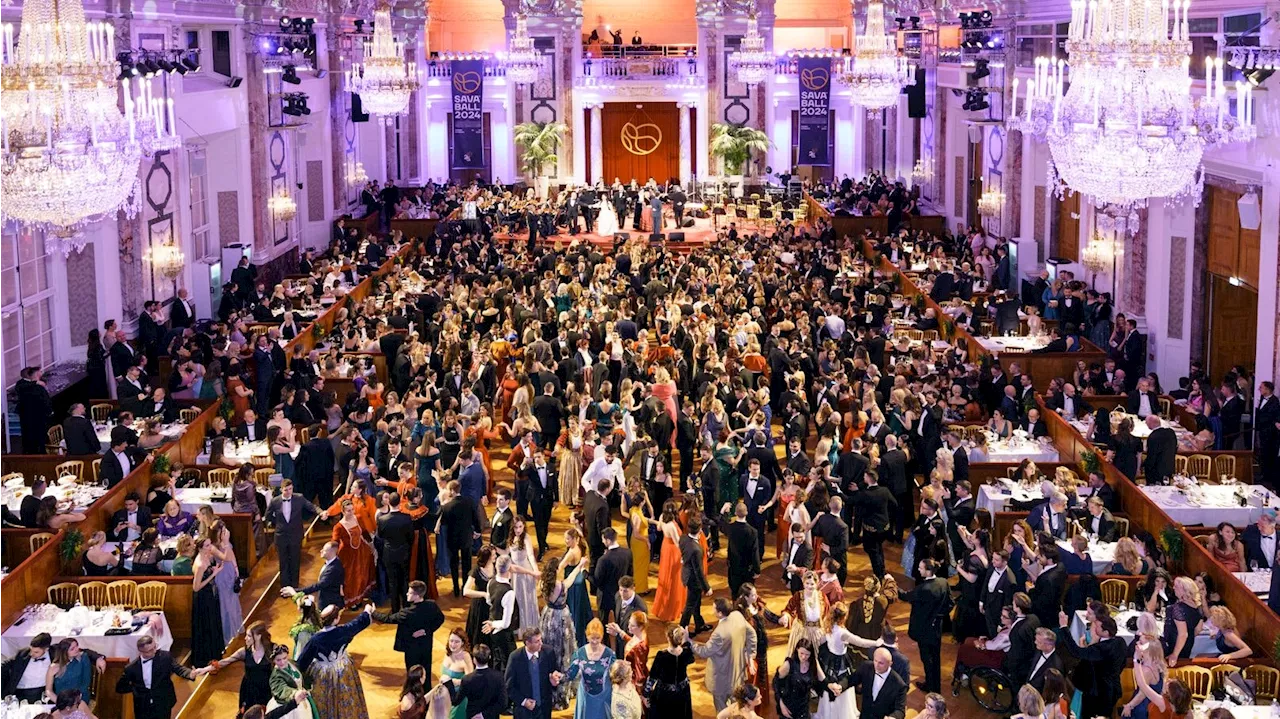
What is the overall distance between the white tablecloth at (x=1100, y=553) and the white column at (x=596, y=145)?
29575 millimetres

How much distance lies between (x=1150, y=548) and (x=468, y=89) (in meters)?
27.4

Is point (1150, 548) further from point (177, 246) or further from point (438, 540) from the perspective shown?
point (177, 246)

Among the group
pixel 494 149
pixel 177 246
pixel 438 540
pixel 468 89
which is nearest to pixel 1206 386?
pixel 438 540

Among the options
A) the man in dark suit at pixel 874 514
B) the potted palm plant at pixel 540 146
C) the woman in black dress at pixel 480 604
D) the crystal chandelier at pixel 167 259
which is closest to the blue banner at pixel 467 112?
the potted palm plant at pixel 540 146

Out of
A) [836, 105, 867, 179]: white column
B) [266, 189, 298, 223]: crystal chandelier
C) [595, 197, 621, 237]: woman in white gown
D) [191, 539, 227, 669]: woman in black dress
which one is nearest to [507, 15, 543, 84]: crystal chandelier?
[595, 197, 621, 237]: woman in white gown

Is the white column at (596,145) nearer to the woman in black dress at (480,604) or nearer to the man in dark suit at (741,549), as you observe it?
the man in dark suit at (741,549)

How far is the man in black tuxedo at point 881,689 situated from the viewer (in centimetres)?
941

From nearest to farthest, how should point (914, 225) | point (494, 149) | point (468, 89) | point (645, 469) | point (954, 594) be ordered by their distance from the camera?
point (954, 594) → point (645, 469) → point (914, 225) → point (468, 89) → point (494, 149)

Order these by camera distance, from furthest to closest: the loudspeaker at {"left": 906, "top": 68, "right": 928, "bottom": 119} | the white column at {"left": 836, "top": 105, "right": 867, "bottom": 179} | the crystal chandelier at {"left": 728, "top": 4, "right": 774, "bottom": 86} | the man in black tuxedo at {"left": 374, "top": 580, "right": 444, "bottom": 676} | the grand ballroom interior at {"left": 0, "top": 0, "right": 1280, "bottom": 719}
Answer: the white column at {"left": 836, "top": 105, "right": 867, "bottom": 179} → the crystal chandelier at {"left": 728, "top": 4, "right": 774, "bottom": 86} → the loudspeaker at {"left": 906, "top": 68, "right": 928, "bottom": 119} → the man in black tuxedo at {"left": 374, "top": 580, "right": 444, "bottom": 676} → the grand ballroom interior at {"left": 0, "top": 0, "right": 1280, "bottom": 719}

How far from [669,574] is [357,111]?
892 inches

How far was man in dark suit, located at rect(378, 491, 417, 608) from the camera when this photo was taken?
Answer: 12164 millimetres

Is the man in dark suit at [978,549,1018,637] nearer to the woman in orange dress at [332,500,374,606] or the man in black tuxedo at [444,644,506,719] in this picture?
the man in black tuxedo at [444,644,506,719]

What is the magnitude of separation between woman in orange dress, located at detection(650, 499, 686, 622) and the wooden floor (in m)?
0.31

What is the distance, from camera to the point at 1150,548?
11.8m
